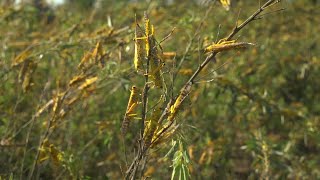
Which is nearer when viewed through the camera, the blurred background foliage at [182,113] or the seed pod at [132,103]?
the seed pod at [132,103]

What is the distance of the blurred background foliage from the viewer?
224 centimetres

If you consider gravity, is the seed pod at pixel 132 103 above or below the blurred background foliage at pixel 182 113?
above

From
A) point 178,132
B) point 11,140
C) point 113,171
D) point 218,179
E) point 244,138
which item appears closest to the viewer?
point 178,132

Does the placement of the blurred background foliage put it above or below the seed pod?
below

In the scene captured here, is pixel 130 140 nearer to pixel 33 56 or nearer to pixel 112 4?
pixel 33 56

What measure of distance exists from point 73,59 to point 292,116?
1.24m

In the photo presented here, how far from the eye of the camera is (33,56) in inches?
91.7

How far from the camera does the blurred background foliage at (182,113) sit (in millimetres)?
2244

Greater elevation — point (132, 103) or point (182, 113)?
point (132, 103)

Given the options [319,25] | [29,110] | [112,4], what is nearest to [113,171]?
[29,110]

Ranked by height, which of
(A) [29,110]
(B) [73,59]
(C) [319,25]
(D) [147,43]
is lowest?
(C) [319,25]

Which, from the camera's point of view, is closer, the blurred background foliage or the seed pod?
the seed pod

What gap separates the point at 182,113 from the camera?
1.89 meters

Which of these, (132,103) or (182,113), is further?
(182,113)
